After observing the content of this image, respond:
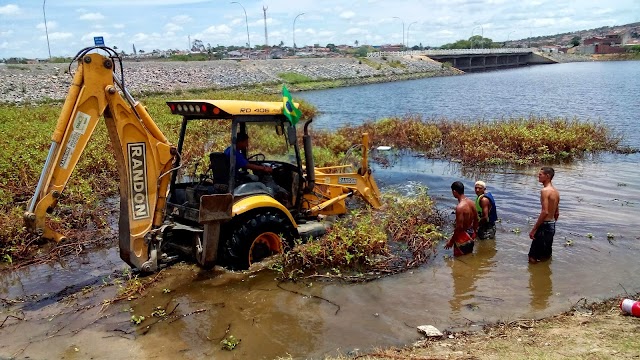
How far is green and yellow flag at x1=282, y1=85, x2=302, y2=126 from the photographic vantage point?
22.3 feet

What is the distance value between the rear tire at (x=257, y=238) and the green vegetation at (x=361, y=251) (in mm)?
256

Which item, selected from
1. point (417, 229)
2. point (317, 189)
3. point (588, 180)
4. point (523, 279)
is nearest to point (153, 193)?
point (317, 189)

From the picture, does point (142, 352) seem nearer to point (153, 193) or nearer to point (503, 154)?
point (153, 193)

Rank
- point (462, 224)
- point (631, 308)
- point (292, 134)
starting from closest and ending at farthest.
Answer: point (631, 308), point (292, 134), point (462, 224)

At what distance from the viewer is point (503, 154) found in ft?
49.1

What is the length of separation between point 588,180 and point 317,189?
778cm

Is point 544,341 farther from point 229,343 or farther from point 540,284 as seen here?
point 229,343

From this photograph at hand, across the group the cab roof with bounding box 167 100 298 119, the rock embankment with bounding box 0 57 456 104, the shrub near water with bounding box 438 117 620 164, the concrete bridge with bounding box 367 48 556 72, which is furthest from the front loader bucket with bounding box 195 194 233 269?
the concrete bridge with bounding box 367 48 556 72

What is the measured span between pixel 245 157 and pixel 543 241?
4.39 m

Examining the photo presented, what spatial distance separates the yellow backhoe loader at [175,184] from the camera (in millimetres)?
5684

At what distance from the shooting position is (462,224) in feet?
24.6

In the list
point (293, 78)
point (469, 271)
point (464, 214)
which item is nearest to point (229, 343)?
point (469, 271)

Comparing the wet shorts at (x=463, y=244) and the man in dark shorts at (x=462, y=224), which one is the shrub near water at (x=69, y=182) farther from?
the wet shorts at (x=463, y=244)

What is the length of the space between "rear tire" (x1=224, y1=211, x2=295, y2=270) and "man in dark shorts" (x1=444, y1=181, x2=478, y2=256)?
7.87ft
